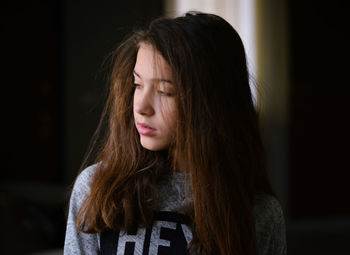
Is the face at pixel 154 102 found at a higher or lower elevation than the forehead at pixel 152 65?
lower

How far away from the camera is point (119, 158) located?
1173 mm

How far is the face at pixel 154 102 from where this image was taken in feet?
3.49

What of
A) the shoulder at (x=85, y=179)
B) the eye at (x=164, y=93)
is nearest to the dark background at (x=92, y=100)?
the shoulder at (x=85, y=179)

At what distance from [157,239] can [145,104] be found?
0.29 m

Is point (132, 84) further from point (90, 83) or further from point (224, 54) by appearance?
point (90, 83)

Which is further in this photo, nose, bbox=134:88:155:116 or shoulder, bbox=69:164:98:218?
shoulder, bbox=69:164:98:218

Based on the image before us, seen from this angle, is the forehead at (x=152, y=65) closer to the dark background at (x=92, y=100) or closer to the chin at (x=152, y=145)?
the chin at (x=152, y=145)

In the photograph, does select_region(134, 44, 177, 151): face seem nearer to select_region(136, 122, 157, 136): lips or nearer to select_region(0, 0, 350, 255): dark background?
select_region(136, 122, 157, 136): lips

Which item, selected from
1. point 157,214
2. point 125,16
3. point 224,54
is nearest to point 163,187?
point 157,214

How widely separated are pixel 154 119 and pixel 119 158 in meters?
0.16

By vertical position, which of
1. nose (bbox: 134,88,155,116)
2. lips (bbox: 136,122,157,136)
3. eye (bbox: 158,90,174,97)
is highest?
eye (bbox: 158,90,174,97)

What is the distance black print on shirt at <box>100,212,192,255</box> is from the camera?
1.10m

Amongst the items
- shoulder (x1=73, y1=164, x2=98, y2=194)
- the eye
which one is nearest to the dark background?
shoulder (x1=73, y1=164, x2=98, y2=194)

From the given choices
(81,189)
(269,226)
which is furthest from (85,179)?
(269,226)
